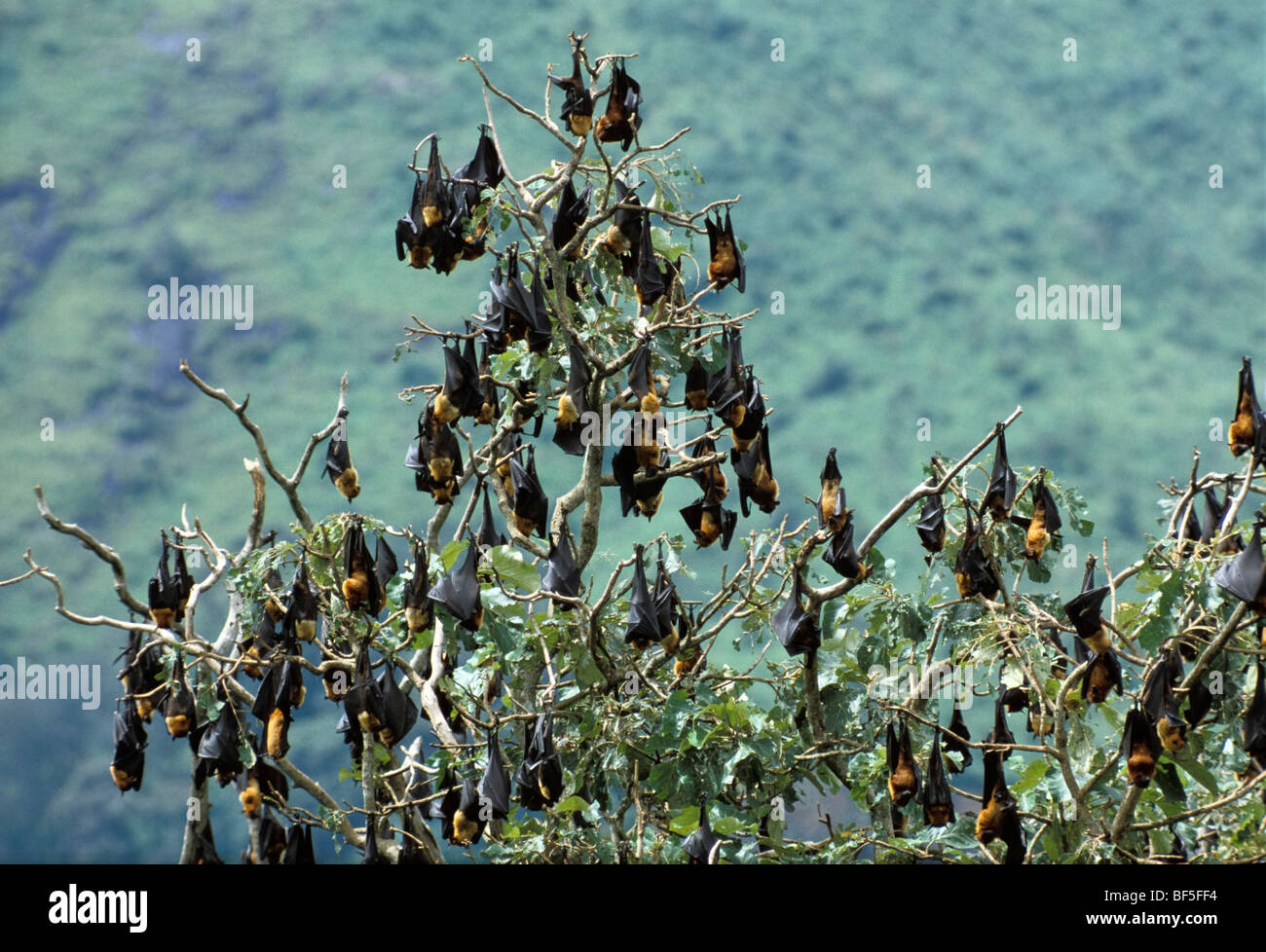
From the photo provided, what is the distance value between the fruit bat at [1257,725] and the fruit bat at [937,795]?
1.12 metres

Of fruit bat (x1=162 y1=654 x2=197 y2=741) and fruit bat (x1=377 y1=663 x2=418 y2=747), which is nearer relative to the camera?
fruit bat (x1=377 y1=663 x2=418 y2=747)

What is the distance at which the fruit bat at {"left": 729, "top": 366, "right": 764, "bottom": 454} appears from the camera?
244 inches

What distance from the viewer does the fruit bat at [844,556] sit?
232 inches

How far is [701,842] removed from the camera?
209 inches

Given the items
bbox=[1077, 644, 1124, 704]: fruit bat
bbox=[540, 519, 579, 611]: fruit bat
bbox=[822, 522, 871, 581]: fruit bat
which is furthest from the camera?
bbox=[822, 522, 871, 581]: fruit bat

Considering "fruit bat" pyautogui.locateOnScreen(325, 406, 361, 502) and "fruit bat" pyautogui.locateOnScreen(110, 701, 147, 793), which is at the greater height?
"fruit bat" pyautogui.locateOnScreen(325, 406, 361, 502)

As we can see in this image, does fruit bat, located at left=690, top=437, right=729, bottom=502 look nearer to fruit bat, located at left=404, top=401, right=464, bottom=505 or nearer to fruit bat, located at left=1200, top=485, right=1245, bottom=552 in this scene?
fruit bat, located at left=404, top=401, right=464, bottom=505

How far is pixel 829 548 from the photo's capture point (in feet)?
19.9

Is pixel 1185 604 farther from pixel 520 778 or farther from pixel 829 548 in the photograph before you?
pixel 520 778

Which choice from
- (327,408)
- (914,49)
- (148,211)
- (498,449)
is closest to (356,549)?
(498,449)

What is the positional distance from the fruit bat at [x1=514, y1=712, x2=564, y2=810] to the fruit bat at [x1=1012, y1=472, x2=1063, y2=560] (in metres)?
2.14

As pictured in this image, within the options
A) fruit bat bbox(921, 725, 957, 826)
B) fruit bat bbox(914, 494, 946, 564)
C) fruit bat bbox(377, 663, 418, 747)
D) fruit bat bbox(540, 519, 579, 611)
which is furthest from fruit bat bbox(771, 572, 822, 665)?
fruit bat bbox(377, 663, 418, 747)

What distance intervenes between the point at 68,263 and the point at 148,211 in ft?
2.97
